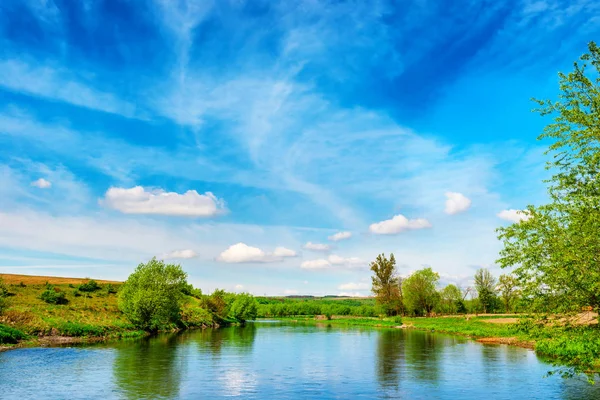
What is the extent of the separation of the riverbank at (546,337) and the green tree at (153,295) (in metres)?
56.2

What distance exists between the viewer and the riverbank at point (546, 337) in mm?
21078

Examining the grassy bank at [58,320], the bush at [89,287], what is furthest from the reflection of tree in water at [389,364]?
the bush at [89,287]

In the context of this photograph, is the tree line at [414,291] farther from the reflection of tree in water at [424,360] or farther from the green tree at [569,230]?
the green tree at [569,230]

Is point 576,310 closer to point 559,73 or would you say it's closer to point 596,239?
point 596,239

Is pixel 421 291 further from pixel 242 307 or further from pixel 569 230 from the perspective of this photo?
pixel 569 230

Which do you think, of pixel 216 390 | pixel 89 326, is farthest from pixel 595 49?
pixel 89 326

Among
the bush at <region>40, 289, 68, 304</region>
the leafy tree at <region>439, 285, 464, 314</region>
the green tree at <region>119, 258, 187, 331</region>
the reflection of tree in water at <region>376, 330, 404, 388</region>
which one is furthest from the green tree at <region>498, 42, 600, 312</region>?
the leafy tree at <region>439, 285, 464, 314</region>

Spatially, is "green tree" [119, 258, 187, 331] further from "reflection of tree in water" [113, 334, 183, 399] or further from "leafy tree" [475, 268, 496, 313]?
"leafy tree" [475, 268, 496, 313]

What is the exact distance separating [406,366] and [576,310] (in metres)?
24.2

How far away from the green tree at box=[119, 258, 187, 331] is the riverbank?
56231 mm

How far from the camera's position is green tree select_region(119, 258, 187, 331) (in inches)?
3278

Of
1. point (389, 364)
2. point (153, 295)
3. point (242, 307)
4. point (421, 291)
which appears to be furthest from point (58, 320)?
point (421, 291)

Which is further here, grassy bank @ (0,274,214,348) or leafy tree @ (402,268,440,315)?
leafy tree @ (402,268,440,315)

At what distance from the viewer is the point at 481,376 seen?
119 ft
